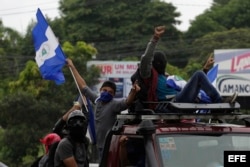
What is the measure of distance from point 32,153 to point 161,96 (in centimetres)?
2777

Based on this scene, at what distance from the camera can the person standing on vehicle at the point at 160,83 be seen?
701 cm

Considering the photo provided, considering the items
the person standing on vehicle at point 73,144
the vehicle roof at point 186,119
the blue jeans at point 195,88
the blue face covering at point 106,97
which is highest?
the blue jeans at point 195,88

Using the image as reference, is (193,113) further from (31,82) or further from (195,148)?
(31,82)

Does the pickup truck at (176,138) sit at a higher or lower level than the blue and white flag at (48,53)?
lower

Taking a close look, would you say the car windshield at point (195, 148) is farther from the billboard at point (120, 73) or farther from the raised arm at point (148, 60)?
the billboard at point (120, 73)

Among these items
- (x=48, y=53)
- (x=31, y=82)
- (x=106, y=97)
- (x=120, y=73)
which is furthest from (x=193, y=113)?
(x=120, y=73)

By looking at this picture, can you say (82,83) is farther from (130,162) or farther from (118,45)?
(118,45)

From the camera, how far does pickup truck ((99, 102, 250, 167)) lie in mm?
6531

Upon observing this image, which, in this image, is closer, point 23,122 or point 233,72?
point 23,122

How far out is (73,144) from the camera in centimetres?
753

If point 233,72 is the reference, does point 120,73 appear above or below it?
below

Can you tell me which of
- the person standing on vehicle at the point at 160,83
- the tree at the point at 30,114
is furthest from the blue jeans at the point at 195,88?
the tree at the point at 30,114

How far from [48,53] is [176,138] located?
4.74 meters

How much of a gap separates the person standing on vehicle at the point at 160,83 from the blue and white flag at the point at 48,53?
11.0 ft
